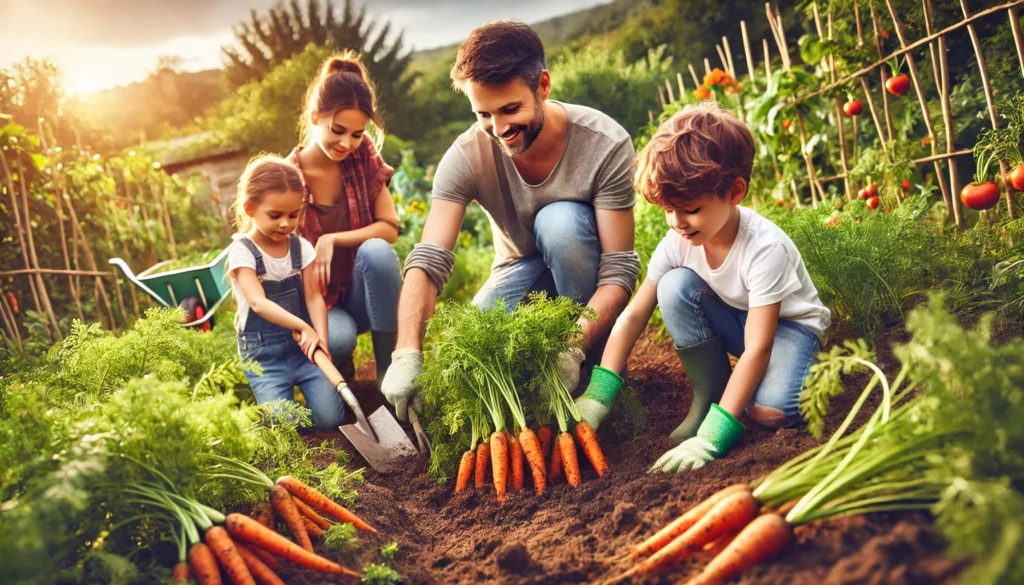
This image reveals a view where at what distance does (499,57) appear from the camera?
2.70 meters

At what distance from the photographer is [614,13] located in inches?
549

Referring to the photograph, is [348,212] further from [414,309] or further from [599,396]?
[599,396]

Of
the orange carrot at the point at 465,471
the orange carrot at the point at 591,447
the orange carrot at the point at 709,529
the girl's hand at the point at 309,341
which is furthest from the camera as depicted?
the girl's hand at the point at 309,341

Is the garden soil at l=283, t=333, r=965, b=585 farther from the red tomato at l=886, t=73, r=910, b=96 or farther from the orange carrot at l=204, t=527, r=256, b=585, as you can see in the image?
the red tomato at l=886, t=73, r=910, b=96

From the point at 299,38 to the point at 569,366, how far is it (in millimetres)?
12386

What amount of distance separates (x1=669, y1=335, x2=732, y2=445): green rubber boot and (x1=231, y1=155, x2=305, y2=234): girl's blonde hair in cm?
175

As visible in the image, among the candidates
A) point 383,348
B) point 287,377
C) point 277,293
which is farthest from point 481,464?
point 277,293

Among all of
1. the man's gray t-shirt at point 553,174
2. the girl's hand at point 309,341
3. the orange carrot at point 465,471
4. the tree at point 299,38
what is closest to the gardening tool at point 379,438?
the girl's hand at point 309,341

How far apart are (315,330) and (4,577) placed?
79.2 inches

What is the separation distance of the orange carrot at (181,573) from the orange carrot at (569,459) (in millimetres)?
1145

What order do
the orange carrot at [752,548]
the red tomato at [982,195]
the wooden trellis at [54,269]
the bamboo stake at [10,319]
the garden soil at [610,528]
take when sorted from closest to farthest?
1. the garden soil at [610,528]
2. the orange carrot at [752,548]
3. the red tomato at [982,195]
4. the bamboo stake at [10,319]
5. the wooden trellis at [54,269]

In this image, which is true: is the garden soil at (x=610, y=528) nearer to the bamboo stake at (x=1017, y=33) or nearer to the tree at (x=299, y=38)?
the bamboo stake at (x=1017, y=33)

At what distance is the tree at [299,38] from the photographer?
43.3 ft

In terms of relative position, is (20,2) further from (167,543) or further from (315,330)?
(167,543)
